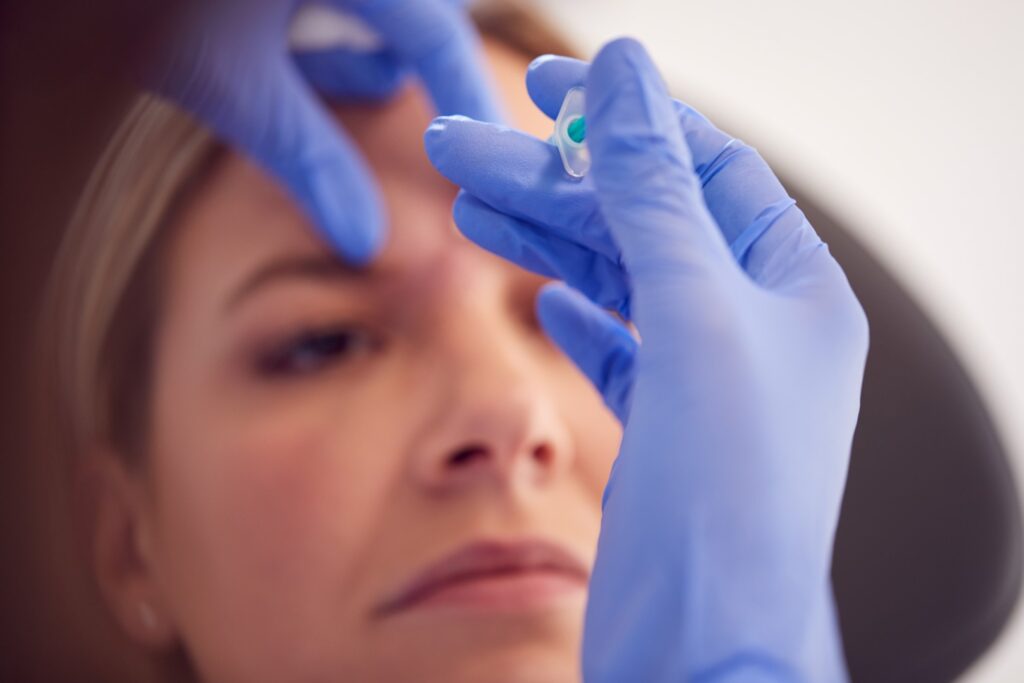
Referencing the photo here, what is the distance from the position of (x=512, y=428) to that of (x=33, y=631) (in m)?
0.61

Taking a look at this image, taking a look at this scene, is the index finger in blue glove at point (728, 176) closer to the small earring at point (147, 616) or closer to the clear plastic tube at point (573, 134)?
the clear plastic tube at point (573, 134)

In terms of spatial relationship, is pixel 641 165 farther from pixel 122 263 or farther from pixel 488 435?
pixel 122 263

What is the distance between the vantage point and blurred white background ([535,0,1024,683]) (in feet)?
4.77

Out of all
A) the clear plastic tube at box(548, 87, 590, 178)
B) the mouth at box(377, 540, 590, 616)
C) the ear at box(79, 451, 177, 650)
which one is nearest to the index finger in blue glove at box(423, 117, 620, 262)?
the clear plastic tube at box(548, 87, 590, 178)

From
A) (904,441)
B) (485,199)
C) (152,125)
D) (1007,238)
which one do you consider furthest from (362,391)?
(1007,238)

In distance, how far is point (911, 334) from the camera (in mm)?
1247

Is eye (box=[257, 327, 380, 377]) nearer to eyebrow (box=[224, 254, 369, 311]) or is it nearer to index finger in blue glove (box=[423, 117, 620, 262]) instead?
eyebrow (box=[224, 254, 369, 311])

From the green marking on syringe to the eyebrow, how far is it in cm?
35

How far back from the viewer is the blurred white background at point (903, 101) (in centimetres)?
145

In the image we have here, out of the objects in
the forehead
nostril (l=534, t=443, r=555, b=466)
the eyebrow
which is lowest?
nostril (l=534, t=443, r=555, b=466)

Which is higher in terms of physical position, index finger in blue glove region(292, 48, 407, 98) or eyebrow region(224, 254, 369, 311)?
index finger in blue glove region(292, 48, 407, 98)

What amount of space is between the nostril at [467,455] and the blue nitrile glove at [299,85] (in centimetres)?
24

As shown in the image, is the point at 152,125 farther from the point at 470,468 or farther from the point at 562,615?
the point at 562,615

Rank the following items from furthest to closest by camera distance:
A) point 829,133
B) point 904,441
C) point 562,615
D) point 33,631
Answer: point 829,133 < point 904,441 < point 33,631 < point 562,615
